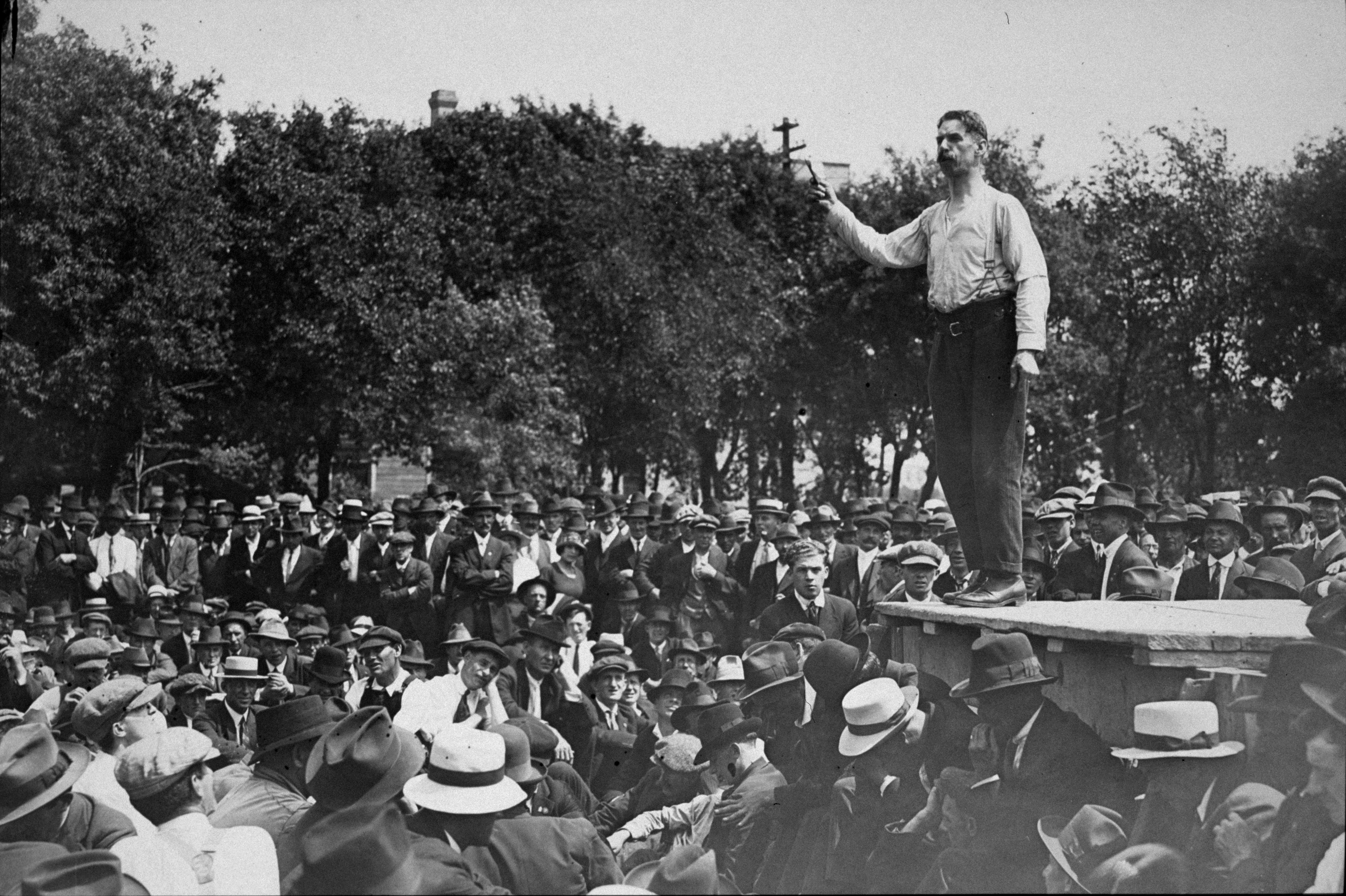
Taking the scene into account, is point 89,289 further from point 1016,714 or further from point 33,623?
point 1016,714

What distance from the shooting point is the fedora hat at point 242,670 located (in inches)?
347

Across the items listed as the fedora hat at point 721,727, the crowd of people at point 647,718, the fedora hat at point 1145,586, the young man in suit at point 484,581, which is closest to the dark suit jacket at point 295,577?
the crowd of people at point 647,718

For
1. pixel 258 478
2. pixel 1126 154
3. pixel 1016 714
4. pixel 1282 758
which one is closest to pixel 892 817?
pixel 1016 714

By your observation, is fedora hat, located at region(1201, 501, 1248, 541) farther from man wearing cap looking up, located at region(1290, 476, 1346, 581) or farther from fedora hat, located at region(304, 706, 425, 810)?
fedora hat, located at region(304, 706, 425, 810)

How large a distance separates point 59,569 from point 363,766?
390 inches

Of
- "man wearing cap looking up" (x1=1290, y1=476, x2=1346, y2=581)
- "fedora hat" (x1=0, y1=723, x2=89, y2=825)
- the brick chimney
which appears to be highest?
the brick chimney

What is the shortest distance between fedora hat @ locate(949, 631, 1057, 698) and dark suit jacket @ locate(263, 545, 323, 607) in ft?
29.5

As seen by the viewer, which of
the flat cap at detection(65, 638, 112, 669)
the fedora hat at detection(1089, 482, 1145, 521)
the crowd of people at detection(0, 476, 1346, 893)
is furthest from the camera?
the flat cap at detection(65, 638, 112, 669)

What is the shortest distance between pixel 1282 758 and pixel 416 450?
16.7 m

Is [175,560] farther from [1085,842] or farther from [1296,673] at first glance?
[1296,673]

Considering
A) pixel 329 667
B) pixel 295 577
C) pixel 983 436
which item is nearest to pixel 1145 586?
pixel 983 436

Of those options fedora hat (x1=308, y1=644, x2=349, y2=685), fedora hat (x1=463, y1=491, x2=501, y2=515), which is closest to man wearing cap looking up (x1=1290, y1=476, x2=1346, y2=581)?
fedora hat (x1=308, y1=644, x2=349, y2=685)

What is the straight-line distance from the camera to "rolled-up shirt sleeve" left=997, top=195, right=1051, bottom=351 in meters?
5.25

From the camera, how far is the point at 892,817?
4.38 m
